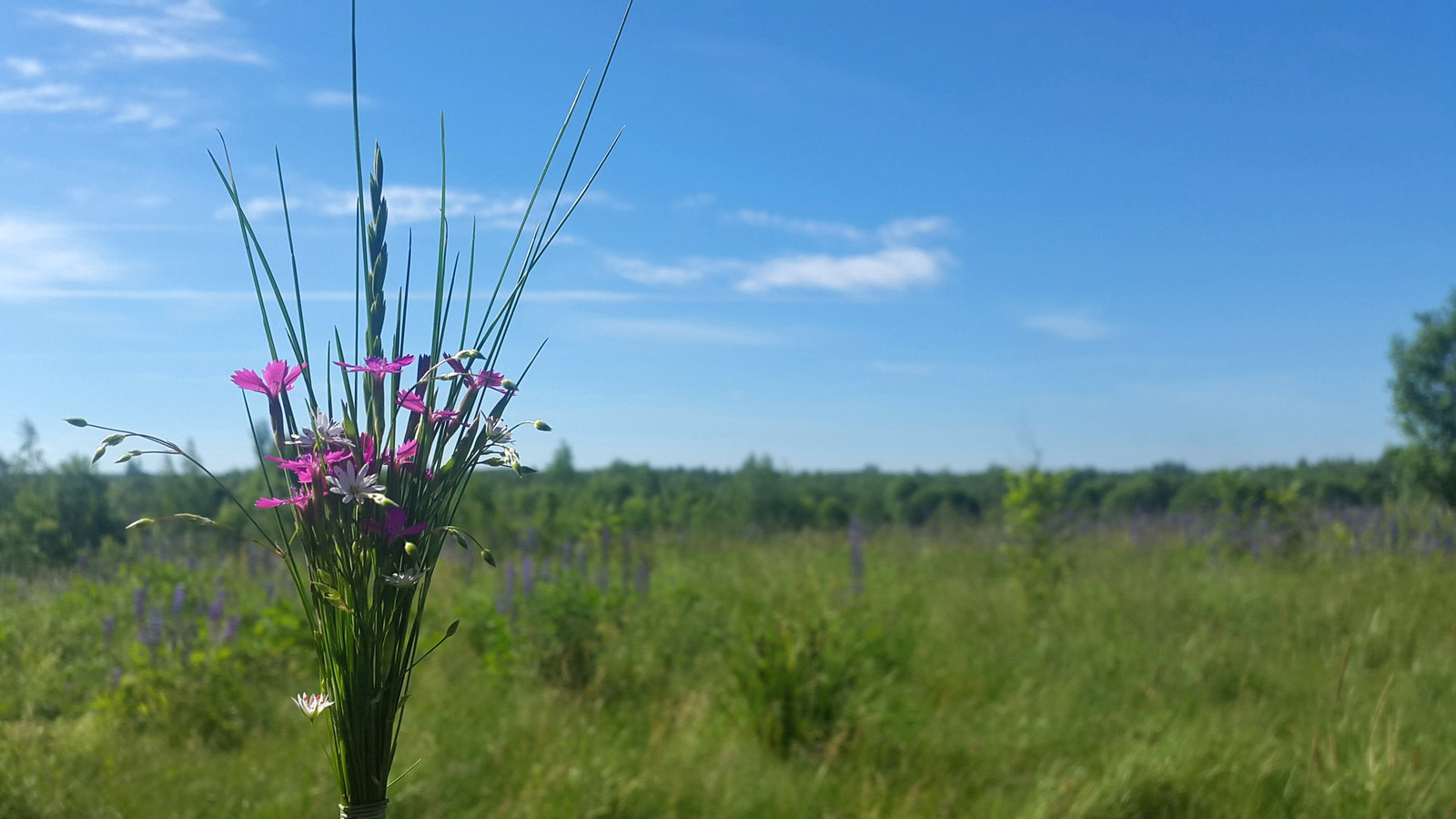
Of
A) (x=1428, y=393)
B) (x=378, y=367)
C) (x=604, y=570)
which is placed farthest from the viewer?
(x=1428, y=393)

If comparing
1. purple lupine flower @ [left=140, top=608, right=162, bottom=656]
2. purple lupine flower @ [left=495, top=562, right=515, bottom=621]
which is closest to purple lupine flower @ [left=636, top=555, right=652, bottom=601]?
purple lupine flower @ [left=495, top=562, right=515, bottom=621]

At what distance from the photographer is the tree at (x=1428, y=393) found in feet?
64.2

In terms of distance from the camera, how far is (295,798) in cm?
303

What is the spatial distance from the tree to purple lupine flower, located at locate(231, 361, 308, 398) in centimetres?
2402

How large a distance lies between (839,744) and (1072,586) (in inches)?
152

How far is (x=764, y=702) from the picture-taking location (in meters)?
3.94

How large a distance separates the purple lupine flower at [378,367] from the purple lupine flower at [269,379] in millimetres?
57

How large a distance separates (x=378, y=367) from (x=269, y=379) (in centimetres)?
13

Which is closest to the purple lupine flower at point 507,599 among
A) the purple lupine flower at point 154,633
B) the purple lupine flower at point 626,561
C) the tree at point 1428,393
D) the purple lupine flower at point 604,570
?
the purple lupine flower at point 604,570

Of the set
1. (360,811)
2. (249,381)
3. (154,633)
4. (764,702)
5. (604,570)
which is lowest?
(764,702)

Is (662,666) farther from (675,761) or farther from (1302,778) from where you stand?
(1302,778)

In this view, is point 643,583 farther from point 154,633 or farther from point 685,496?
point 685,496

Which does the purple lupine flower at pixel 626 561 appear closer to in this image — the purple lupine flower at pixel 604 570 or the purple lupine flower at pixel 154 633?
the purple lupine flower at pixel 604 570

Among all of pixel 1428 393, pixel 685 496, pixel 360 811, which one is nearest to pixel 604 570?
pixel 360 811
